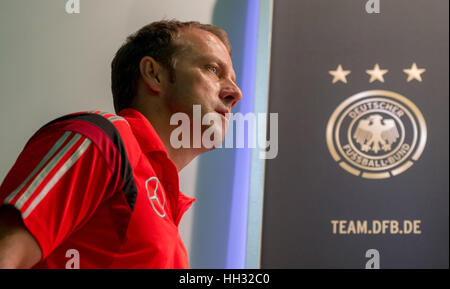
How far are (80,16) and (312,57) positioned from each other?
26.8 inches

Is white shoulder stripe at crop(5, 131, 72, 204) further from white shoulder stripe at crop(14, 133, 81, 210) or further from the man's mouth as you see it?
the man's mouth

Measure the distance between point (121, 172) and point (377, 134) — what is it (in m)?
0.90

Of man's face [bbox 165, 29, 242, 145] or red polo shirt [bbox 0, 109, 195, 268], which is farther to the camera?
man's face [bbox 165, 29, 242, 145]

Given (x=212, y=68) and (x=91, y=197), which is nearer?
(x=91, y=197)

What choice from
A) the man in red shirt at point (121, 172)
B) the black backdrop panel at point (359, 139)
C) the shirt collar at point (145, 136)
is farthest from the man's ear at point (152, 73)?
the black backdrop panel at point (359, 139)

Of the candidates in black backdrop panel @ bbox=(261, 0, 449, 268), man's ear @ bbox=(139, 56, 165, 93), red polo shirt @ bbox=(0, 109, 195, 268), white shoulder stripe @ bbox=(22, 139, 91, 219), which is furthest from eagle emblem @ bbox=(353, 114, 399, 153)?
white shoulder stripe @ bbox=(22, 139, 91, 219)

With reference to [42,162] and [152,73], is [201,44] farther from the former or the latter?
[42,162]

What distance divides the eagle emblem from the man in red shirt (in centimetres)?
56

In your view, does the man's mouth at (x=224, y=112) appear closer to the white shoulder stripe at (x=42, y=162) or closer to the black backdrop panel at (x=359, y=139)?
the white shoulder stripe at (x=42, y=162)

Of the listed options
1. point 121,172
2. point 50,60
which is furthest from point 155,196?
point 50,60

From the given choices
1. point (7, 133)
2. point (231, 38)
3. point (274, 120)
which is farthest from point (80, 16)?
point (274, 120)

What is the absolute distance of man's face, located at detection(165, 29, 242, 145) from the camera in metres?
0.82

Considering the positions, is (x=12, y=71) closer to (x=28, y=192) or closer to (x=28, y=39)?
(x=28, y=39)

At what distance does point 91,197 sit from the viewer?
1.70ft
